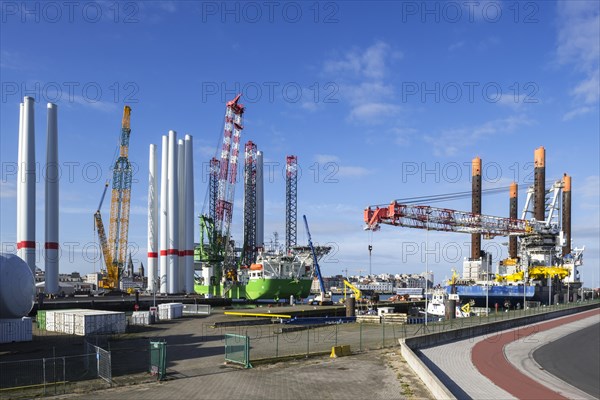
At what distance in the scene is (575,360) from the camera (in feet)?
92.1

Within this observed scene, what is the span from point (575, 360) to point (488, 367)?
271 inches

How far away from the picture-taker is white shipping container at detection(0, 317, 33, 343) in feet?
103

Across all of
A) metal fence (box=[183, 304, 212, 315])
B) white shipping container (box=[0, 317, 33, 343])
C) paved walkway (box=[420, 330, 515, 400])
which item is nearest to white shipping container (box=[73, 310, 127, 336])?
white shipping container (box=[0, 317, 33, 343])

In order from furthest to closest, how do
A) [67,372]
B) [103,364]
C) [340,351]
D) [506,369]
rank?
[340,351] < [506,369] < [67,372] < [103,364]

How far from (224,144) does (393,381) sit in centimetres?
9356

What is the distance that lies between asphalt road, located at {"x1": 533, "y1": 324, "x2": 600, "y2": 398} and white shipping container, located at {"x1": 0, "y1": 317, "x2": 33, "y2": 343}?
3014 cm

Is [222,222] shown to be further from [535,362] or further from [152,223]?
[535,362]

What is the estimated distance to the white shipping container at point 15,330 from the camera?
31453mm

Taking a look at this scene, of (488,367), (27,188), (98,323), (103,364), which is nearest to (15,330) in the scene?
(98,323)

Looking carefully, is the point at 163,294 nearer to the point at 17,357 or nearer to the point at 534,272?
the point at 17,357

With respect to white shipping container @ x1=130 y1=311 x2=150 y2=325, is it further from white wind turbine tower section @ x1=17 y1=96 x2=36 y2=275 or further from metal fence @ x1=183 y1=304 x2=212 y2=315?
white wind turbine tower section @ x1=17 y1=96 x2=36 y2=275

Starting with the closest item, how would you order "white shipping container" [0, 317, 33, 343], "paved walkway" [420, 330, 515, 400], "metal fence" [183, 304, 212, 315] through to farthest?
"paved walkway" [420, 330, 515, 400], "white shipping container" [0, 317, 33, 343], "metal fence" [183, 304, 212, 315]

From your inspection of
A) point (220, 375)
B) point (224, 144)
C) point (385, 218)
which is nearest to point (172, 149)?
point (224, 144)

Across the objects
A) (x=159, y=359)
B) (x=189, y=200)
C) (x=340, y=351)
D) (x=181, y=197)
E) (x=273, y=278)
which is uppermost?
(x=181, y=197)
